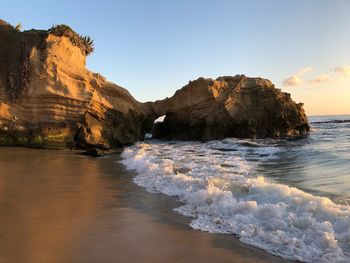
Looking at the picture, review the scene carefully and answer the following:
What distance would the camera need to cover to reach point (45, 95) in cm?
1764

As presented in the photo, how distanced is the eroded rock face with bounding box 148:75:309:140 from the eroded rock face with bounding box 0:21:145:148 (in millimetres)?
7321

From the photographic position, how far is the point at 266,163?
1205 cm

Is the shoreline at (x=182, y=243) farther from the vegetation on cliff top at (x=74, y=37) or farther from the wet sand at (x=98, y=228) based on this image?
the vegetation on cliff top at (x=74, y=37)

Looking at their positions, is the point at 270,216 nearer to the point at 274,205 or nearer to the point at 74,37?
the point at 274,205

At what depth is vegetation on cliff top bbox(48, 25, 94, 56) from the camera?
19.2 m

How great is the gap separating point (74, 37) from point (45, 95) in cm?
419

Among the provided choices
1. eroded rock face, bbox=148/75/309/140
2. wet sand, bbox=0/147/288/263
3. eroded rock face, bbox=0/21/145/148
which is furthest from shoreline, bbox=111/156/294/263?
eroded rock face, bbox=148/75/309/140

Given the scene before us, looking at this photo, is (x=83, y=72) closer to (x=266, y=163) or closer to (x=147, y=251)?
(x=266, y=163)

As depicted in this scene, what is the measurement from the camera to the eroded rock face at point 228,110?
24438mm

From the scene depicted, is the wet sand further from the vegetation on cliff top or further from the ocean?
the vegetation on cliff top

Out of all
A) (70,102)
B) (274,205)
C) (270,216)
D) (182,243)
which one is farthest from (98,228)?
(70,102)

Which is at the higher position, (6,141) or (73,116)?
(73,116)

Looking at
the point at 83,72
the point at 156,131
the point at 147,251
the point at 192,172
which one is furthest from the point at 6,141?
the point at 147,251

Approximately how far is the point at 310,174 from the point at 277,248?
17.9ft
